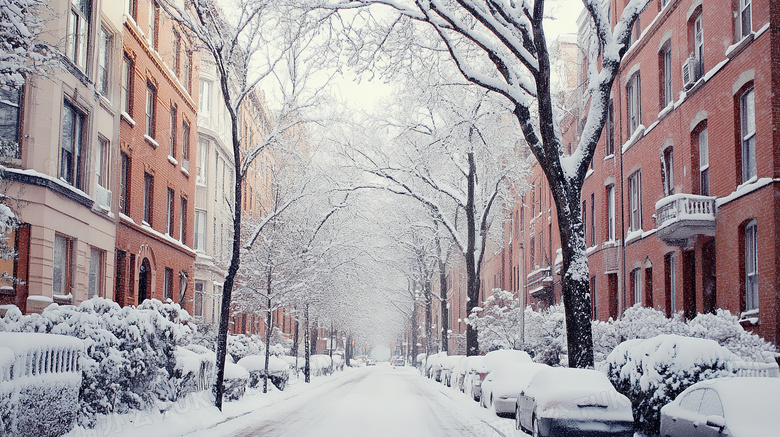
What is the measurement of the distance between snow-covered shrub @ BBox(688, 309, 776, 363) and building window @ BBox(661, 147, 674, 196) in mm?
7306

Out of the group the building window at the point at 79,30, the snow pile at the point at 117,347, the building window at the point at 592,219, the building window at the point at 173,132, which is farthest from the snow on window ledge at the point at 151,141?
the building window at the point at 592,219

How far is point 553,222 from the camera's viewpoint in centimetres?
4231

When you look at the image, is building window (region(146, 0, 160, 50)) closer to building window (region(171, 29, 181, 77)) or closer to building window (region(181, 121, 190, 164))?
building window (region(171, 29, 181, 77))

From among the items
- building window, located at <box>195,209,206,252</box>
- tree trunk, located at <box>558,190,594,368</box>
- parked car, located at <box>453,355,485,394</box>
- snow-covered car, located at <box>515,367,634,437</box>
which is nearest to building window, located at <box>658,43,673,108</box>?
parked car, located at <box>453,355,485,394</box>

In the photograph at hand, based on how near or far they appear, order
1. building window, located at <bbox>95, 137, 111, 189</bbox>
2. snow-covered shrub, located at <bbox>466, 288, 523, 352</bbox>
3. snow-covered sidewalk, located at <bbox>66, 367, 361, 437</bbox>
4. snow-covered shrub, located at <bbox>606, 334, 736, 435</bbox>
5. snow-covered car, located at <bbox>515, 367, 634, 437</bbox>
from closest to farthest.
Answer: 1. snow-covered car, located at <bbox>515, 367, 634, 437</bbox>
2. snow-covered shrub, located at <bbox>606, 334, 736, 435</bbox>
3. snow-covered sidewalk, located at <bbox>66, 367, 361, 437</bbox>
4. building window, located at <bbox>95, 137, 111, 189</bbox>
5. snow-covered shrub, located at <bbox>466, 288, 523, 352</bbox>

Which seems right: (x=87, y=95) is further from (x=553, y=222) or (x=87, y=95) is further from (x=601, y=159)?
(x=553, y=222)

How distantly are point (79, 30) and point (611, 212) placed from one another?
21.6m

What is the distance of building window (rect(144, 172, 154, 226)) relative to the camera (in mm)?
30000

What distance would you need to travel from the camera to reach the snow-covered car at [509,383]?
64.0ft

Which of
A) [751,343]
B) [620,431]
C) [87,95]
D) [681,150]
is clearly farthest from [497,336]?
[620,431]

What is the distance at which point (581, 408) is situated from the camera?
12.8m

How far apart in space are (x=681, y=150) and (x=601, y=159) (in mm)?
10061

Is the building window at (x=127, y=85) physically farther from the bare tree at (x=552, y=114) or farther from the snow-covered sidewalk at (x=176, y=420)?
the bare tree at (x=552, y=114)

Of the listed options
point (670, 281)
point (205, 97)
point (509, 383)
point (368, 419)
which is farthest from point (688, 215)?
point (205, 97)
